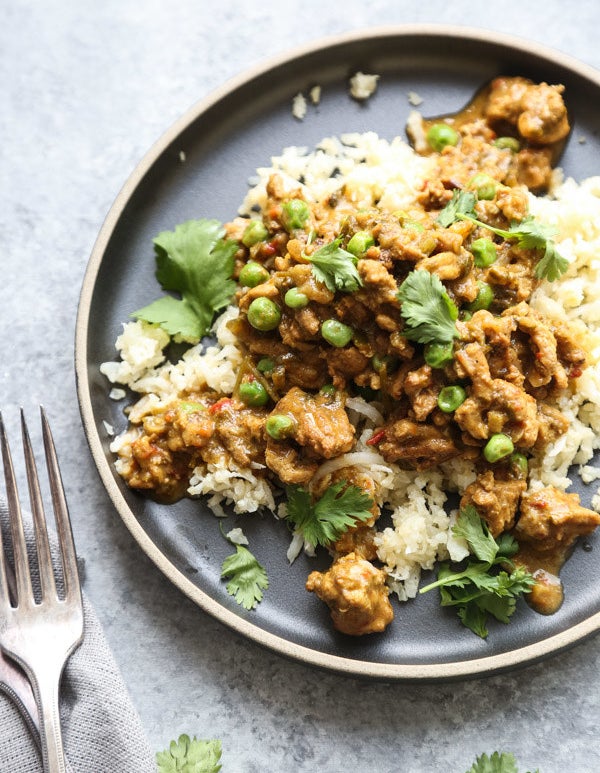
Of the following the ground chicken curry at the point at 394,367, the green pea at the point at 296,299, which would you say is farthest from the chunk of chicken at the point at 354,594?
the green pea at the point at 296,299

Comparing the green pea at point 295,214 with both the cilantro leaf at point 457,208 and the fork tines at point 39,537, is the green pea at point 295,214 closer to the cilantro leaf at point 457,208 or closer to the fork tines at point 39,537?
the cilantro leaf at point 457,208

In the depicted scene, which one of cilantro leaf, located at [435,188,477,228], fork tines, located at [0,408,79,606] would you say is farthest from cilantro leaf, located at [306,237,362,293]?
fork tines, located at [0,408,79,606]

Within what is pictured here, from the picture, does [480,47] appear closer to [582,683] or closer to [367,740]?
[582,683]

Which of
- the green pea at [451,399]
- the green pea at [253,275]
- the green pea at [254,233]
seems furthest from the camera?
the green pea at [254,233]

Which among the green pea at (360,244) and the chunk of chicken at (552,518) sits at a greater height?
the green pea at (360,244)

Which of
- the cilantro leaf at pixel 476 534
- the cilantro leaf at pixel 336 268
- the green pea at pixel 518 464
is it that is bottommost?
the cilantro leaf at pixel 476 534

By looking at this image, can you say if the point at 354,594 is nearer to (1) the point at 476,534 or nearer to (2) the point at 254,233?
(1) the point at 476,534

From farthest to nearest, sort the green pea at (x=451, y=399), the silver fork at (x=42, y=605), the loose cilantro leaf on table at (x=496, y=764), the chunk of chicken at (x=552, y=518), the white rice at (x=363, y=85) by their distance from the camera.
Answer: the white rice at (x=363, y=85) < the loose cilantro leaf on table at (x=496, y=764) < the silver fork at (x=42, y=605) < the chunk of chicken at (x=552, y=518) < the green pea at (x=451, y=399)
